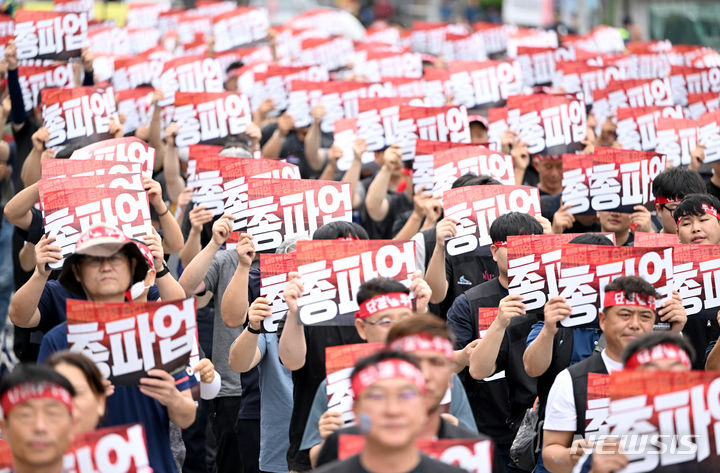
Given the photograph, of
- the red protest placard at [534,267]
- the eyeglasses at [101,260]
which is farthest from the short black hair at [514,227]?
the eyeglasses at [101,260]

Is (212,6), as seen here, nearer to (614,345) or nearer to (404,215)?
(404,215)

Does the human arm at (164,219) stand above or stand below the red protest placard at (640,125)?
below

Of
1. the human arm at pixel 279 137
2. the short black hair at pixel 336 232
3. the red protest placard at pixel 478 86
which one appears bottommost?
the short black hair at pixel 336 232

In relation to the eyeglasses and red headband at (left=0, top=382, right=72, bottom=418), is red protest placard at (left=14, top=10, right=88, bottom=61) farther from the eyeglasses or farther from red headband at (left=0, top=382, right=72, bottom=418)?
red headband at (left=0, top=382, right=72, bottom=418)

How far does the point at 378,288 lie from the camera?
5578 mm

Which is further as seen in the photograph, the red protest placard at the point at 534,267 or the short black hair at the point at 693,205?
the short black hair at the point at 693,205

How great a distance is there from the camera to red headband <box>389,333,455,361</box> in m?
4.79

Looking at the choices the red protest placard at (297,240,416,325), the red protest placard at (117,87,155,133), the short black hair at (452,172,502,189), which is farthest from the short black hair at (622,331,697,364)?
the red protest placard at (117,87,155,133)

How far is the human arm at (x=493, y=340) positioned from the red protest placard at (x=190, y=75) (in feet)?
21.5

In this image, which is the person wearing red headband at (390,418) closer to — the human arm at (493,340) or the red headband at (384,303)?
the red headband at (384,303)

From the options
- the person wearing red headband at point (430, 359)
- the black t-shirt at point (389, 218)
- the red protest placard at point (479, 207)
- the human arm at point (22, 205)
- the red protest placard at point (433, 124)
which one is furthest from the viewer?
the red protest placard at point (433, 124)

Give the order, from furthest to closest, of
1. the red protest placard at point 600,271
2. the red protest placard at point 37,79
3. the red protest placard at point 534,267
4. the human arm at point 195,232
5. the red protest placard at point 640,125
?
the red protest placard at point 640,125
the red protest placard at point 37,79
the human arm at point 195,232
the red protest placard at point 534,267
the red protest placard at point 600,271

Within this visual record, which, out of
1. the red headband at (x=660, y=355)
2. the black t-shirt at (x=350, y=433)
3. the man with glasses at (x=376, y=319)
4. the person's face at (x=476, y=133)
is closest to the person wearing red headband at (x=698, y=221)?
the man with glasses at (x=376, y=319)

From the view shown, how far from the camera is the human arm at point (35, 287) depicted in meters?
6.05
